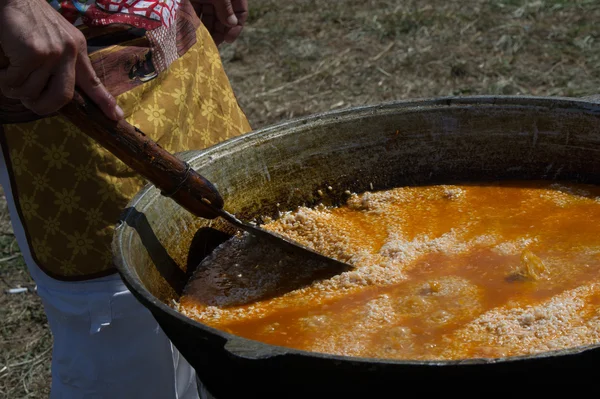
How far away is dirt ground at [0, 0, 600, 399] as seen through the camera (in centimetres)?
506

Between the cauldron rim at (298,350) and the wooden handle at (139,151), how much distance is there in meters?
0.09

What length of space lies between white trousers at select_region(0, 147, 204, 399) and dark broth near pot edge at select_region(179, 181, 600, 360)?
1.30ft

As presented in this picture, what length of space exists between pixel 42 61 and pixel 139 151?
256 mm

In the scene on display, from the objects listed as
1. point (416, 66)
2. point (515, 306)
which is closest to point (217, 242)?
point (515, 306)

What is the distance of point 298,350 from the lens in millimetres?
1158

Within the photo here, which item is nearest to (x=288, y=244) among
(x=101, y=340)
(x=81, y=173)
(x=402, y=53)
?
(x=81, y=173)

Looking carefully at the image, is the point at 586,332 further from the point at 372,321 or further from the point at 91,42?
the point at 91,42

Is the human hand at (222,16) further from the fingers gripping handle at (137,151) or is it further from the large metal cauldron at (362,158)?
the fingers gripping handle at (137,151)

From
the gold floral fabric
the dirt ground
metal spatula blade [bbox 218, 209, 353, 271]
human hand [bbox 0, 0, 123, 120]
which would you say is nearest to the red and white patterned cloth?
the gold floral fabric

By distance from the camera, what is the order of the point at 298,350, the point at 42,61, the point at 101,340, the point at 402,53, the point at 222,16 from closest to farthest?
the point at 298,350
the point at 42,61
the point at 101,340
the point at 222,16
the point at 402,53

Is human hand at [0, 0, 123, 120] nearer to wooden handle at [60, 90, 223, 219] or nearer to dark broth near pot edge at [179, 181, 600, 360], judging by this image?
wooden handle at [60, 90, 223, 219]

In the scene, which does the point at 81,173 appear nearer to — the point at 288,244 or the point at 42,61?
the point at 42,61

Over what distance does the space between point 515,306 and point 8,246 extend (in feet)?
10.2

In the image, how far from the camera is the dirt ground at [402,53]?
16.6ft
